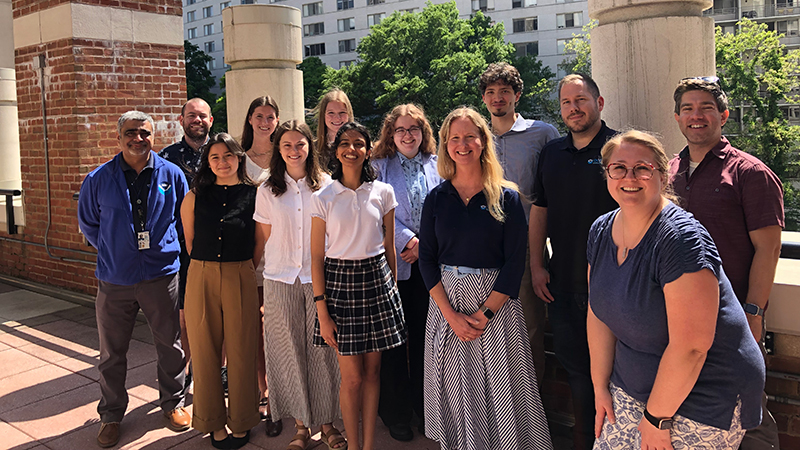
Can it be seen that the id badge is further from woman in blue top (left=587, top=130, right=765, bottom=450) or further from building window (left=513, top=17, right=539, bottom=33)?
building window (left=513, top=17, right=539, bottom=33)

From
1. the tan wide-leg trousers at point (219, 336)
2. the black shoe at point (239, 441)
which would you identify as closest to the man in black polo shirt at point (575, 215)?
the tan wide-leg trousers at point (219, 336)

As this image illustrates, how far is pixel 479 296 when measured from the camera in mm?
3391

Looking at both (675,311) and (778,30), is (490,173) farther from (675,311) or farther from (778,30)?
(778,30)

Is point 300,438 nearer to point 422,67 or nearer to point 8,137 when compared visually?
point 8,137

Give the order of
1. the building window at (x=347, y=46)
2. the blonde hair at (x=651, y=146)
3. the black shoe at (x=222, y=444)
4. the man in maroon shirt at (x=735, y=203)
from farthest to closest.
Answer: the building window at (x=347, y=46)
the black shoe at (x=222, y=444)
the man in maroon shirt at (x=735, y=203)
the blonde hair at (x=651, y=146)

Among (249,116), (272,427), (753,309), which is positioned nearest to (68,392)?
(272,427)

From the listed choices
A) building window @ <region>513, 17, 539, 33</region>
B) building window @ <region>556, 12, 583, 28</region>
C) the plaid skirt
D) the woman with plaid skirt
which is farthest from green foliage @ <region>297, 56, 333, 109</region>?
the plaid skirt

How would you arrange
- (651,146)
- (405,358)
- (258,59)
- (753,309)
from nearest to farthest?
1. (651,146)
2. (753,309)
3. (405,358)
4. (258,59)

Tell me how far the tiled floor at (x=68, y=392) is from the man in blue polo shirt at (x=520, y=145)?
709 mm

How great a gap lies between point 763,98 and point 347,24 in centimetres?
4062

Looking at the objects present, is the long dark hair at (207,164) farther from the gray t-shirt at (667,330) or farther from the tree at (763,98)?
the tree at (763,98)

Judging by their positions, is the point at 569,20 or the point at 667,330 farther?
the point at 569,20

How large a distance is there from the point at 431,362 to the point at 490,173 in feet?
3.52

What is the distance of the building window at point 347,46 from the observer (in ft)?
222
